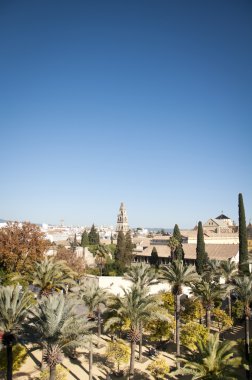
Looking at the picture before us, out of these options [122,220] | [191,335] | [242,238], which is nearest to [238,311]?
[191,335]

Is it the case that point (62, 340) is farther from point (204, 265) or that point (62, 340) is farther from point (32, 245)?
point (204, 265)

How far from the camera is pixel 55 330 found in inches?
552

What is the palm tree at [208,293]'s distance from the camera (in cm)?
2589

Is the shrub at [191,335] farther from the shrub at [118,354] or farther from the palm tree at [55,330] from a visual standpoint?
the palm tree at [55,330]

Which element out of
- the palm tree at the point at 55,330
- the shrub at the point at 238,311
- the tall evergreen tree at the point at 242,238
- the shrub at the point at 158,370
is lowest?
the shrub at the point at 158,370

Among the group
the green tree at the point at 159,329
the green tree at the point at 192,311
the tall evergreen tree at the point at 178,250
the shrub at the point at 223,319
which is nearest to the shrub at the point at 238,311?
the shrub at the point at 223,319

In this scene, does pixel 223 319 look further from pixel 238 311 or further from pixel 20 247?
pixel 20 247

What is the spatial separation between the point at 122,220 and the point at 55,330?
98.9 m

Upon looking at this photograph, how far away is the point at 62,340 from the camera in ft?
47.3

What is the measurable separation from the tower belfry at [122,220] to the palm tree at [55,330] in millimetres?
96142

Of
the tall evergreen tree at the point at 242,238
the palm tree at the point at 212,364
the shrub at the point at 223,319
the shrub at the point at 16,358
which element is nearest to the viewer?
the palm tree at the point at 212,364

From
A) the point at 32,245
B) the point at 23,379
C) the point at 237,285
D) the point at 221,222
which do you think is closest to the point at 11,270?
the point at 32,245

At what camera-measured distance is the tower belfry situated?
111562mm

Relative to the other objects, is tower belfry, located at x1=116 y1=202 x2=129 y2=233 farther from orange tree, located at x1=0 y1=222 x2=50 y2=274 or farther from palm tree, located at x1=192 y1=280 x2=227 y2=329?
palm tree, located at x1=192 y1=280 x2=227 y2=329
